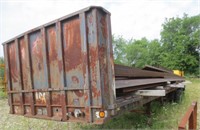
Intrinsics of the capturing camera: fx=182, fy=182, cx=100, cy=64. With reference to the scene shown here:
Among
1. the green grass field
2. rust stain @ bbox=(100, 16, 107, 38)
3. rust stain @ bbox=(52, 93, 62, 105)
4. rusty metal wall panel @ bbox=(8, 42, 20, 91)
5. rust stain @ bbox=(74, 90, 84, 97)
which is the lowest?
the green grass field

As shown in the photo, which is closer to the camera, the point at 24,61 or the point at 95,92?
the point at 95,92

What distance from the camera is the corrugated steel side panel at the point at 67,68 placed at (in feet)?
9.23

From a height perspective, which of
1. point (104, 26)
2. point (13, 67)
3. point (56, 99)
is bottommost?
point (56, 99)

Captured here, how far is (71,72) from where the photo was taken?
3146 mm

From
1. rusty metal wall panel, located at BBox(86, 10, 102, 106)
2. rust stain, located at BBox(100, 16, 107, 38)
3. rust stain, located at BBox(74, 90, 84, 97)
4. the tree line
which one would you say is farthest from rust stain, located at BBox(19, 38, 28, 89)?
the tree line

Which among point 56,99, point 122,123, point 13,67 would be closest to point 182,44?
point 122,123

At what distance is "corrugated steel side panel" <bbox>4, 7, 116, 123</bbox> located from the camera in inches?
111

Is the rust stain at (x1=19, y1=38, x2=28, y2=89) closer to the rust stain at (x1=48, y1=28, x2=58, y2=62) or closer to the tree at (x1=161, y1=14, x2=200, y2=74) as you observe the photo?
the rust stain at (x1=48, y1=28, x2=58, y2=62)

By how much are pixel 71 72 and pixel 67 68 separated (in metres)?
0.12

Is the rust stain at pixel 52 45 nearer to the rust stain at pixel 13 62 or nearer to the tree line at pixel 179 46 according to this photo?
the rust stain at pixel 13 62

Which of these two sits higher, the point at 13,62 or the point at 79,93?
the point at 13,62

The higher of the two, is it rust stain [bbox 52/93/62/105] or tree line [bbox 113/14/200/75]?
tree line [bbox 113/14/200/75]

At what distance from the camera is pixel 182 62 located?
89.4 ft

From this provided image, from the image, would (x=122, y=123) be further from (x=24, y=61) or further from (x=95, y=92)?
(x=24, y=61)
